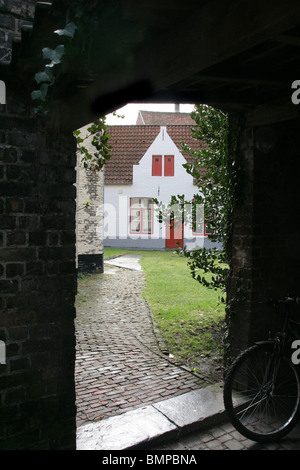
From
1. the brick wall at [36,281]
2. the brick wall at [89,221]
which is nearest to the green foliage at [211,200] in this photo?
the brick wall at [36,281]

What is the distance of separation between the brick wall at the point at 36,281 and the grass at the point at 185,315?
2.71 metres

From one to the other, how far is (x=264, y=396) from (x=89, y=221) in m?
10.4

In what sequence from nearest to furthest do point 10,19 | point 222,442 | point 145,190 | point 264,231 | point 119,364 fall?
1. point 10,19
2. point 222,442
3. point 264,231
4. point 119,364
5. point 145,190

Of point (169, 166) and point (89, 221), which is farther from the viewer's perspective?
point (169, 166)

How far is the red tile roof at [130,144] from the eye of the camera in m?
22.5

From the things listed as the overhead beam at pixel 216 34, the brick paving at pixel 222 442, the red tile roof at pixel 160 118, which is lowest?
the brick paving at pixel 222 442

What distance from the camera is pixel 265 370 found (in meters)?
3.80

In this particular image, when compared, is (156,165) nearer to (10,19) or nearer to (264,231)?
(264,231)

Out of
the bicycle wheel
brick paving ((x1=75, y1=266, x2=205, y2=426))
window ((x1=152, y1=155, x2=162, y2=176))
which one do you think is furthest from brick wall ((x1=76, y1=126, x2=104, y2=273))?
the bicycle wheel

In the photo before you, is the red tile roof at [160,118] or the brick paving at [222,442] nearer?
the brick paving at [222,442]

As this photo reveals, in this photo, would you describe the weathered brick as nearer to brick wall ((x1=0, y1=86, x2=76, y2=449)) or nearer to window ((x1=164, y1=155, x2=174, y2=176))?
brick wall ((x1=0, y1=86, x2=76, y2=449))

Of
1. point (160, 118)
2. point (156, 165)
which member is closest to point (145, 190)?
point (156, 165)

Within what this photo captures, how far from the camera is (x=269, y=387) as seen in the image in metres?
3.87

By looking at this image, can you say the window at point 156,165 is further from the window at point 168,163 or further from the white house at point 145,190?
the window at point 168,163
